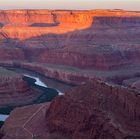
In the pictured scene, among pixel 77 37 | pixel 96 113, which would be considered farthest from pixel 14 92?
pixel 77 37

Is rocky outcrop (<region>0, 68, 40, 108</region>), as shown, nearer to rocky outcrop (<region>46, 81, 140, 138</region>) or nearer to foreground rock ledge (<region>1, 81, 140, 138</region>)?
foreground rock ledge (<region>1, 81, 140, 138</region>)

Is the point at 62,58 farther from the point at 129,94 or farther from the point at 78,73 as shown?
the point at 129,94

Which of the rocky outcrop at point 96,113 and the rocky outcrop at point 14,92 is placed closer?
the rocky outcrop at point 96,113

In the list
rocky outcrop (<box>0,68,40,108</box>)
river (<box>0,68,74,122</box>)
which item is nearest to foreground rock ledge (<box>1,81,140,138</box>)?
river (<box>0,68,74,122</box>)

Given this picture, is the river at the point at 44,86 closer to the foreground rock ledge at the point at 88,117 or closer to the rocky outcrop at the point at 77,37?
the rocky outcrop at the point at 77,37

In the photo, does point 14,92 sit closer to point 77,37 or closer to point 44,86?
point 44,86

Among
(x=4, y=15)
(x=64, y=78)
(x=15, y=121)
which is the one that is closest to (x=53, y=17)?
(x=4, y=15)

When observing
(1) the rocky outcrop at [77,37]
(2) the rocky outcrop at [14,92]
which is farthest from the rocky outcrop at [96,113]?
(1) the rocky outcrop at [77,37]

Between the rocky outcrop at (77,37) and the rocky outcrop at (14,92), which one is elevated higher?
the rocky outcrop at (14,92)
